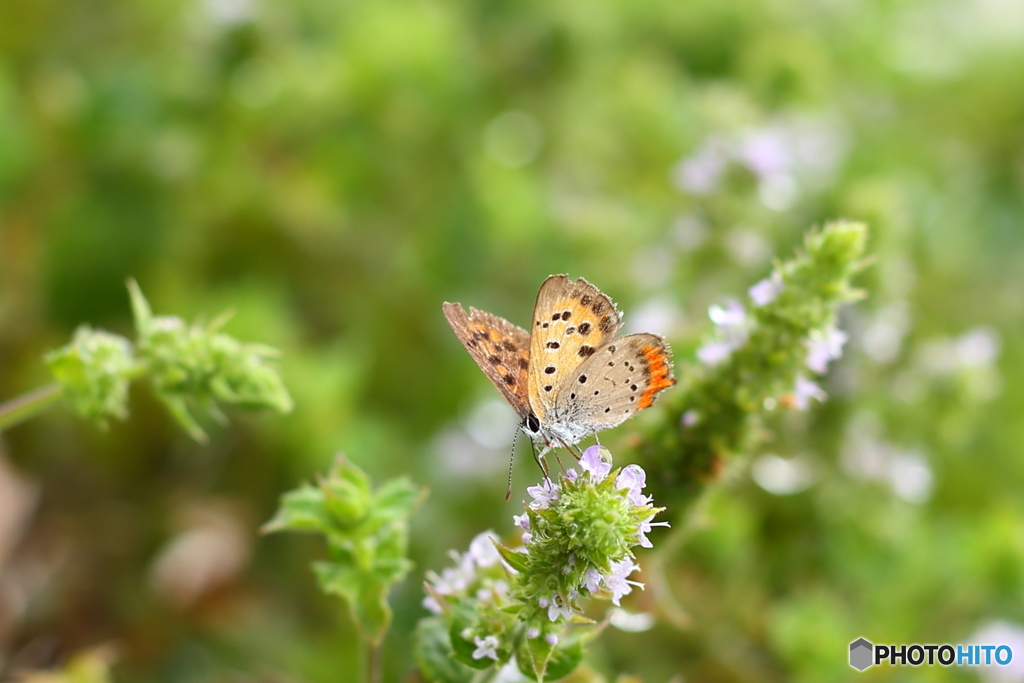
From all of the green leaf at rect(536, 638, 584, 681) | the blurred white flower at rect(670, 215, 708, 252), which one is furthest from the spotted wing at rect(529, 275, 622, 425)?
the blurred white flower at rect(670, 215, 708, 252)

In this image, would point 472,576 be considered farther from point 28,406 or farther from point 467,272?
point 467,272

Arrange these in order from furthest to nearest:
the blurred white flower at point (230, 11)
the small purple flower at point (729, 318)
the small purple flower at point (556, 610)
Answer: the blurred white flower at point (230, 11) → the small purple flower at point (729, 318) → the small purple flower at point (556, 610)

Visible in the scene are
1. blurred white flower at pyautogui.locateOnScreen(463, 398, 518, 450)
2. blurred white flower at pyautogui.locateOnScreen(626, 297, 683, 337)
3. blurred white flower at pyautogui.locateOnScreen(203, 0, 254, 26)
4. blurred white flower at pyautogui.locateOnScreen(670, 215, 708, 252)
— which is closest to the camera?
blurred white flower at pyautogui.locateOnScreen(626, 297, 683, 337)

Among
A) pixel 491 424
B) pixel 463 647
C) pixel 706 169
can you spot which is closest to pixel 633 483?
pixel 463 647

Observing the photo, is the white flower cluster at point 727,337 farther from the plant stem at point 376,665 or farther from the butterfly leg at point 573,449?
the plant stem at point 376,665

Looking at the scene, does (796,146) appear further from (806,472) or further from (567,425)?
(567,425)

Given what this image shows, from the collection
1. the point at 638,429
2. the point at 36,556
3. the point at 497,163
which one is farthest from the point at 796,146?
the point at 36,556

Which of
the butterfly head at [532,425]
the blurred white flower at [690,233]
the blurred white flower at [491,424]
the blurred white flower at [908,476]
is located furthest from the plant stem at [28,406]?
the blurred white flower at [908,476]

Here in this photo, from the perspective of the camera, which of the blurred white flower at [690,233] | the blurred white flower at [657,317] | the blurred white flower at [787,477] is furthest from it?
the blurred white flower at [787,477]
